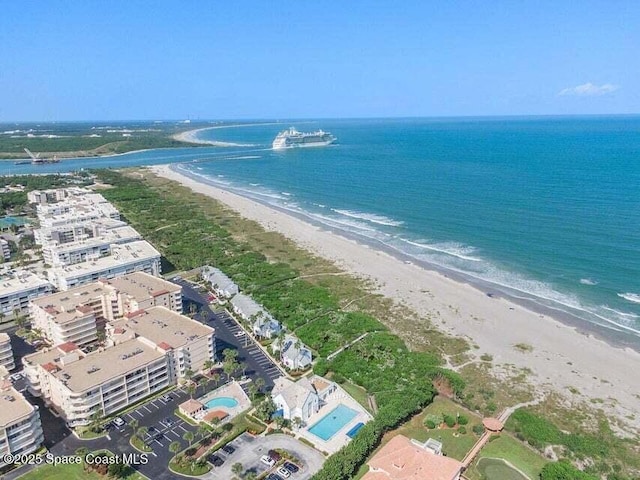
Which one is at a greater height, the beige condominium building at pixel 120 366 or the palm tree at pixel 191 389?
the beige condominium building at pixel 120 366

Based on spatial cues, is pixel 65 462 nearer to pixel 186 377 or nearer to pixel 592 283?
pixel 186 377

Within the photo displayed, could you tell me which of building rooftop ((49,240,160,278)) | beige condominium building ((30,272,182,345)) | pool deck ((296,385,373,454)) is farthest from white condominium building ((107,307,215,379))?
building rooftop ((49,240,160,278))

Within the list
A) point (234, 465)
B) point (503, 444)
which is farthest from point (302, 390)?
point (503, 444)

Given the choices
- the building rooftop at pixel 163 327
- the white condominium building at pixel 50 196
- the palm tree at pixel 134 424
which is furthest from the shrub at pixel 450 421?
the white condominium building at pixel 50 196

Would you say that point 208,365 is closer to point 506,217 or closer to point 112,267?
point 112,267

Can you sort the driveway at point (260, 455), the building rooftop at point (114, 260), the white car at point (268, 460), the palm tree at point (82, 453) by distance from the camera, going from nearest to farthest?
the driveway at point (260, 455)
the white car at point (268, 460)
the palm tree at point (82, 453)
the building rooftop at point (114, 260)

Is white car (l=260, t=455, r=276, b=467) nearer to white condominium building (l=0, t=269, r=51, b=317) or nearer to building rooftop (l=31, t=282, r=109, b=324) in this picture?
building rooftop (l=31, t=282, r=109, b=324)

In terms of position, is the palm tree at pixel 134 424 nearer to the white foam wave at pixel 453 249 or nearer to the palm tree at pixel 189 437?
the palm tree at pixel 189 437

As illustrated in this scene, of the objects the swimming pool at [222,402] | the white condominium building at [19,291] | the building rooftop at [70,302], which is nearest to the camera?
the swimming pool at [222,402]

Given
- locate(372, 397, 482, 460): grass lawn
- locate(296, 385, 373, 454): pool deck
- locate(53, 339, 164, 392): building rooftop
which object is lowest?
locate(372, 397, 482, 460): grass lawn
